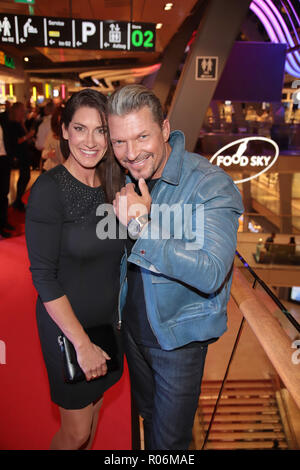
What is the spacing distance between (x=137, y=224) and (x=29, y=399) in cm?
189

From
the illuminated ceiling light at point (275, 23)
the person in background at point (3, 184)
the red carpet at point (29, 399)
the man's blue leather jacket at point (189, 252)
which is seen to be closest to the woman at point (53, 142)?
the person in background at point (3, 184)

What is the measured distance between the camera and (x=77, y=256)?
1637mm

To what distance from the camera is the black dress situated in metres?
1.54

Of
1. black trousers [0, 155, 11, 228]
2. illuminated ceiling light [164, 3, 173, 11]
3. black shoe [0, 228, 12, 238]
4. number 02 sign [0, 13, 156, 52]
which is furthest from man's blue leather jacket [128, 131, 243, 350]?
illuminated ceiling light [164, 3, 173, 11]

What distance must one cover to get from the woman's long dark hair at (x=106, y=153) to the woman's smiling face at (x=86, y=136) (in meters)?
0.02

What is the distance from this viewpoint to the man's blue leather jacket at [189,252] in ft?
4.17

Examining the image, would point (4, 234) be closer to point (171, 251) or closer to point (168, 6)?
point (171, 251)

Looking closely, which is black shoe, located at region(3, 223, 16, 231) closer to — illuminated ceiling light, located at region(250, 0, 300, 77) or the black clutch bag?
the black clutch bag

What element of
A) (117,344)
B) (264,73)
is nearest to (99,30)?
(264,73)

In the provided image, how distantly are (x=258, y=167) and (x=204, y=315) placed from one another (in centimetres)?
738

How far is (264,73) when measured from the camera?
25.0ft

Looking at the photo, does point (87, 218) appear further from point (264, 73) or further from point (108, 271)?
point (264, 73)

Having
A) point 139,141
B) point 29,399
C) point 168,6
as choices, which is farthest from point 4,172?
point 139,141

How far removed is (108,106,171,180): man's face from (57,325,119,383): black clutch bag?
0.71 meters
